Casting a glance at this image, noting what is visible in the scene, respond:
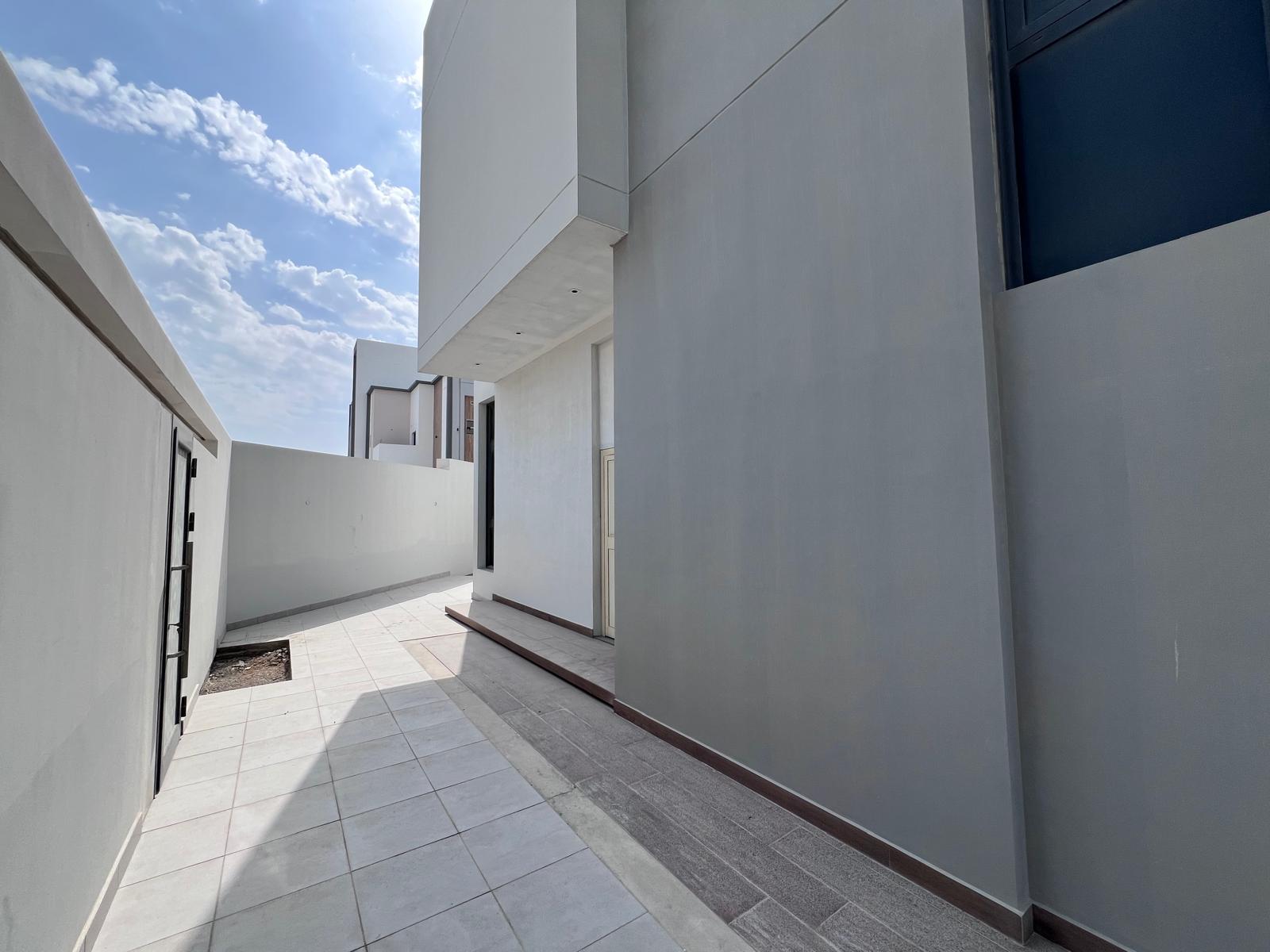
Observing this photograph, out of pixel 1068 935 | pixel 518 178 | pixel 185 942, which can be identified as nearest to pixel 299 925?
pixel 185 942

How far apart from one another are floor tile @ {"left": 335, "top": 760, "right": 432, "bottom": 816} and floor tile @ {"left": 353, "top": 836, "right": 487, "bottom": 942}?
55cm

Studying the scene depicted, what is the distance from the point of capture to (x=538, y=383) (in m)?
6.99

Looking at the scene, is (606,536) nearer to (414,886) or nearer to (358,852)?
(358,852)

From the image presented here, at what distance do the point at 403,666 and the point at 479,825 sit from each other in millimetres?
3196

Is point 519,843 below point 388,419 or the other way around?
below

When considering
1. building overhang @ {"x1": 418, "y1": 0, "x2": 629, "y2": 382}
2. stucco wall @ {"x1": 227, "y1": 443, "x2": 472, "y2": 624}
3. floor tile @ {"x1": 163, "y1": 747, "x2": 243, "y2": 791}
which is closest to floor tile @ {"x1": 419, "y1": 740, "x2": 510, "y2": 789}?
floor tile @ {"x1": 163, "y1": 747, "x2": 243, "y2": 791}

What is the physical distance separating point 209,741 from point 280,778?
1038 millimetres

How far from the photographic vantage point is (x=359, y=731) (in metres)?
3.71

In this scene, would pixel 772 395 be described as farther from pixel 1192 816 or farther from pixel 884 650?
pixel 1192 816

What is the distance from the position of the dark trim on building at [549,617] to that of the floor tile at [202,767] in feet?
10.6

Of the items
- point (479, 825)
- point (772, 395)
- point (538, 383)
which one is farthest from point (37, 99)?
point (538, 383)

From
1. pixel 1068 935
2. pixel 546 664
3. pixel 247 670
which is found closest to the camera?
pixel 1068 935

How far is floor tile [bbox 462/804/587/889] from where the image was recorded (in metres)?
2.20

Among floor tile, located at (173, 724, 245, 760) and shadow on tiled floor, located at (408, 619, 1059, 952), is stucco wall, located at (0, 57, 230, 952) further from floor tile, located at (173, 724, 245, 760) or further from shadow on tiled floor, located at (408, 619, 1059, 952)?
shadow on tiled floor, located at (408, 619, 1059, 952)
